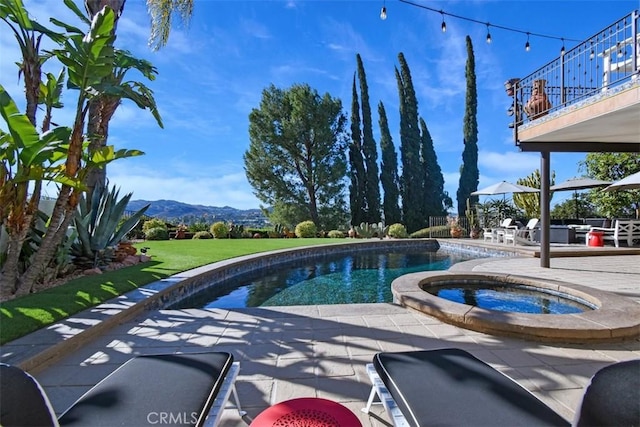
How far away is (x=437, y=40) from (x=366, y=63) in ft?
49.1

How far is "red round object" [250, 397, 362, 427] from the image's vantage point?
1503 mm

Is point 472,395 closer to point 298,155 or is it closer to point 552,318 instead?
point 552,318

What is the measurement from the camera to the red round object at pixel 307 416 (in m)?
1.50

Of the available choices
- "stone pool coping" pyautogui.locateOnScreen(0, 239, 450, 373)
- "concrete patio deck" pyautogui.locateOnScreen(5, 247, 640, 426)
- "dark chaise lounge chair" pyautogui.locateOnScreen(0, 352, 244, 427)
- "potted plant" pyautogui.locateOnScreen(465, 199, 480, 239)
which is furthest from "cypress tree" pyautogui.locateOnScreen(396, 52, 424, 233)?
"dark chaise lounge chair" pyautogui.locateOnScreen(0, 352, 244, 427)

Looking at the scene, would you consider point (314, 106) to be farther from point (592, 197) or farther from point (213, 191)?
point (592, 197)

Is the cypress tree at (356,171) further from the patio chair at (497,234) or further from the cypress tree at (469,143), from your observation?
the patio chair at (497,234)

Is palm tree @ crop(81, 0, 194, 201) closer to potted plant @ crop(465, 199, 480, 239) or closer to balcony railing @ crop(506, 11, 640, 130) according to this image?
balcony railing @ crop(506, 11, 640, 130)

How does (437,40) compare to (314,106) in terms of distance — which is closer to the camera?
(437,40)

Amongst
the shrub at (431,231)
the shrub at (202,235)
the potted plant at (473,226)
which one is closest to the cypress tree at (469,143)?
the potted plant at (473,226)

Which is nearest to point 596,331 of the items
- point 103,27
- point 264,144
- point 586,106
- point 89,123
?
point 586,106

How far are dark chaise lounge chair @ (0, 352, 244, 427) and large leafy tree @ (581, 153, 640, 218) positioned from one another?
18.4 metres

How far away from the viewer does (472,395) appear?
1.76 meters

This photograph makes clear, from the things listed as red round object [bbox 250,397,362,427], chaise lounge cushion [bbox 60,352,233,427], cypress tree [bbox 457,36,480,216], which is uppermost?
cypress tree [bbox 457,36,480,216]

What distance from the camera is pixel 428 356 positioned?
2.27m
